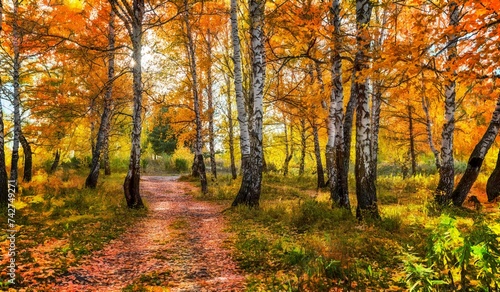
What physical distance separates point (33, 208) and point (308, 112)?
9738 millimetres

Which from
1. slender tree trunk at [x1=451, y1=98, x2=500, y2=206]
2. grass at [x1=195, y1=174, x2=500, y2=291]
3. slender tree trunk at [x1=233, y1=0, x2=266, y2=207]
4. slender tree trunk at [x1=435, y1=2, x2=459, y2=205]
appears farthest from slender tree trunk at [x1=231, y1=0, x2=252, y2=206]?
slender tree trunk at [x1=451, y1=98, x2=500, y2=206]

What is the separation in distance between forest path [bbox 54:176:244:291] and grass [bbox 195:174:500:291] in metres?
0.40

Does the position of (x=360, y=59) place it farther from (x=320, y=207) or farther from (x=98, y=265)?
(x=98, y=265)

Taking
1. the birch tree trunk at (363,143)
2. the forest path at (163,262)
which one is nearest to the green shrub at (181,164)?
the forest path at (163,262)

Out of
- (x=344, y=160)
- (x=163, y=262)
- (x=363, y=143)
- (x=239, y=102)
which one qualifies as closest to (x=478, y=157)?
(x=344, y=160)

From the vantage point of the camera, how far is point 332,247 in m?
4.88

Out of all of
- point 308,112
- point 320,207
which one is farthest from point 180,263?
point 308,112

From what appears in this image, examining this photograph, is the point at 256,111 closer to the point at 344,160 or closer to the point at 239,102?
the point at 239,102

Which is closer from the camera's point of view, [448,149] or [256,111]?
[448,149]

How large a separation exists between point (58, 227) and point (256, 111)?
626 centimetres

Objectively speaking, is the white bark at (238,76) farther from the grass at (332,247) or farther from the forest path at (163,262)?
the forest path at (163,262)

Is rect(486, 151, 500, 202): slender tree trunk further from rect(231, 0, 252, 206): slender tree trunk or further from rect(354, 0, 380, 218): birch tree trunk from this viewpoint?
rect(231, 0, 252, 206): slender tree trunk

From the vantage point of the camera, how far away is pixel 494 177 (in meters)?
10.5

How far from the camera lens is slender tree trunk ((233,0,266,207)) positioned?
9.98 m
